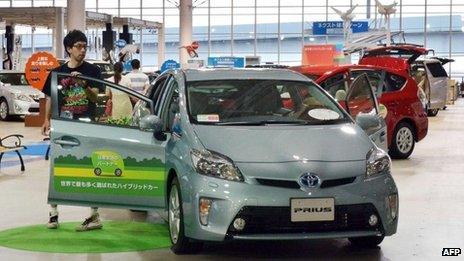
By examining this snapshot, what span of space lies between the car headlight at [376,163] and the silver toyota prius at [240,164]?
0.03ft

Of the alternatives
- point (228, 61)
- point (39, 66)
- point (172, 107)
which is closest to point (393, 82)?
point (172, 107)

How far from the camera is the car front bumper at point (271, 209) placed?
5090mm

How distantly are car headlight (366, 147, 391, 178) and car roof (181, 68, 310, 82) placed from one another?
4.09 ft

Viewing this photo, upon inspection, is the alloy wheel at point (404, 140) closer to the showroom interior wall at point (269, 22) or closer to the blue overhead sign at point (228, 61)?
the blue overhead sign at point (228, 61)

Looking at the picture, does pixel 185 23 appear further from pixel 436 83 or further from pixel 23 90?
pixel 23 90

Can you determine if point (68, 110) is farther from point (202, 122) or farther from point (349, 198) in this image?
point (349, 198)

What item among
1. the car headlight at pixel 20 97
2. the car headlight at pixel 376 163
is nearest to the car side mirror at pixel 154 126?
the car headlight at pixel 376 163

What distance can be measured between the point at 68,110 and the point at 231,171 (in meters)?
2.11

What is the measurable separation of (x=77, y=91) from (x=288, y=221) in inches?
100

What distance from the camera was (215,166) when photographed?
525 cm

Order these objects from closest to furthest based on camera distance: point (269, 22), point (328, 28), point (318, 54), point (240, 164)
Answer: point (240, 164)
point (318, 54)
point (328, 28)
point (269, 22)

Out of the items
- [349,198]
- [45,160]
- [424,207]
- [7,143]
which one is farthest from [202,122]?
[7,143]

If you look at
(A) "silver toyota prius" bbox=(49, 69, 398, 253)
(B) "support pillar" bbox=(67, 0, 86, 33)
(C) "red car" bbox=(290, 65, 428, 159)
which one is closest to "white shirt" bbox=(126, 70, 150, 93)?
(C) "red car" bbox=(290, 65, 428, 159)

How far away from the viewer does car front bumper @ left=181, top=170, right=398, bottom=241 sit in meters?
5.09
